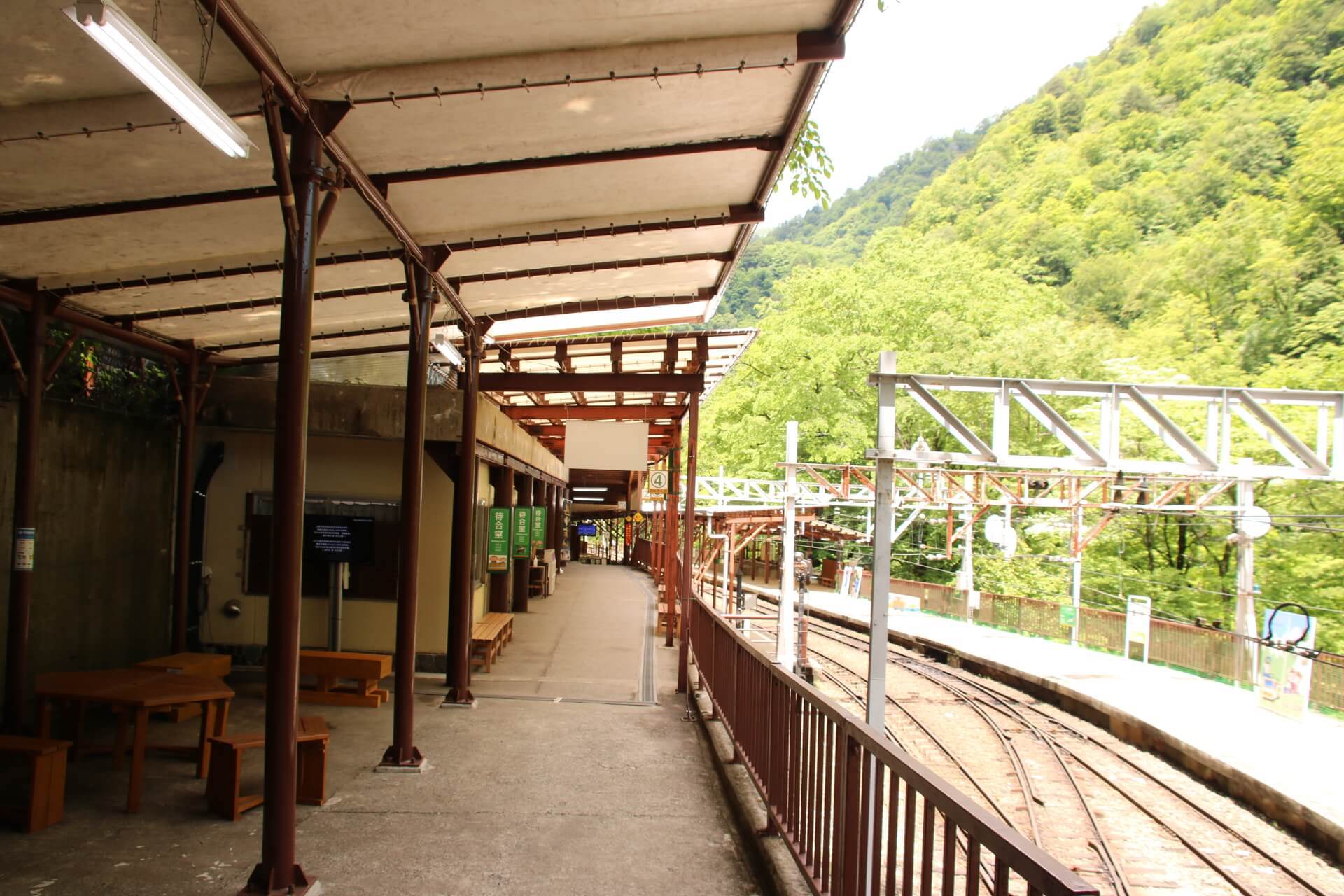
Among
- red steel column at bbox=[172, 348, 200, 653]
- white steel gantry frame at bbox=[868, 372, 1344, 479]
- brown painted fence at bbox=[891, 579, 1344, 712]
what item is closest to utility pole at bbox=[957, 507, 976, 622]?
brown painted fence at bbox=[891, 579, 1344, 712]

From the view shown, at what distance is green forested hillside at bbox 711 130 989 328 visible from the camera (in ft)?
224

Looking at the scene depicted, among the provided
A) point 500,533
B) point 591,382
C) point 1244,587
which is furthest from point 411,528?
point 1244,587

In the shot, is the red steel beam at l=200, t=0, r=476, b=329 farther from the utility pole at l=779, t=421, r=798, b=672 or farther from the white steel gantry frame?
the utility pole at l=779, t=421, r=798, b=672

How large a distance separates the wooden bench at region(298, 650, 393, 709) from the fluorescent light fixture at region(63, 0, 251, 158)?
6.05m

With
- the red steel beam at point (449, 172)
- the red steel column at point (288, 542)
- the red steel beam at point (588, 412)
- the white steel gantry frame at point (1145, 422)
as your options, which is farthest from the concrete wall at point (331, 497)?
the red steel column at point (288, 542)

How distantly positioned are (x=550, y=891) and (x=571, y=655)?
790cm

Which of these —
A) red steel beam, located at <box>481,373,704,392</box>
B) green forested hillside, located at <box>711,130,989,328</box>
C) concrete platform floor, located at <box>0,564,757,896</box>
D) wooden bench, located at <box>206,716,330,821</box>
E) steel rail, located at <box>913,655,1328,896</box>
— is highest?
green forested hillside, located at <box>711,130,989,328</box>

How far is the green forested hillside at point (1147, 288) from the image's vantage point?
28.0 m

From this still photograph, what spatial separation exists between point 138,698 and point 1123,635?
19.3 meters

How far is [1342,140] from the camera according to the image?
3181 centimetres

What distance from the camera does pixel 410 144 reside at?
16.7 feet

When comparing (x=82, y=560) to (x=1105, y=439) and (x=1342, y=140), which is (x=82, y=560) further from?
(x=1342, y=140)

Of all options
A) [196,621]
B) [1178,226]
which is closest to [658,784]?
[196,621]

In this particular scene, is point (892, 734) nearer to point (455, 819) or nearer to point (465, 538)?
point (465, 538)
